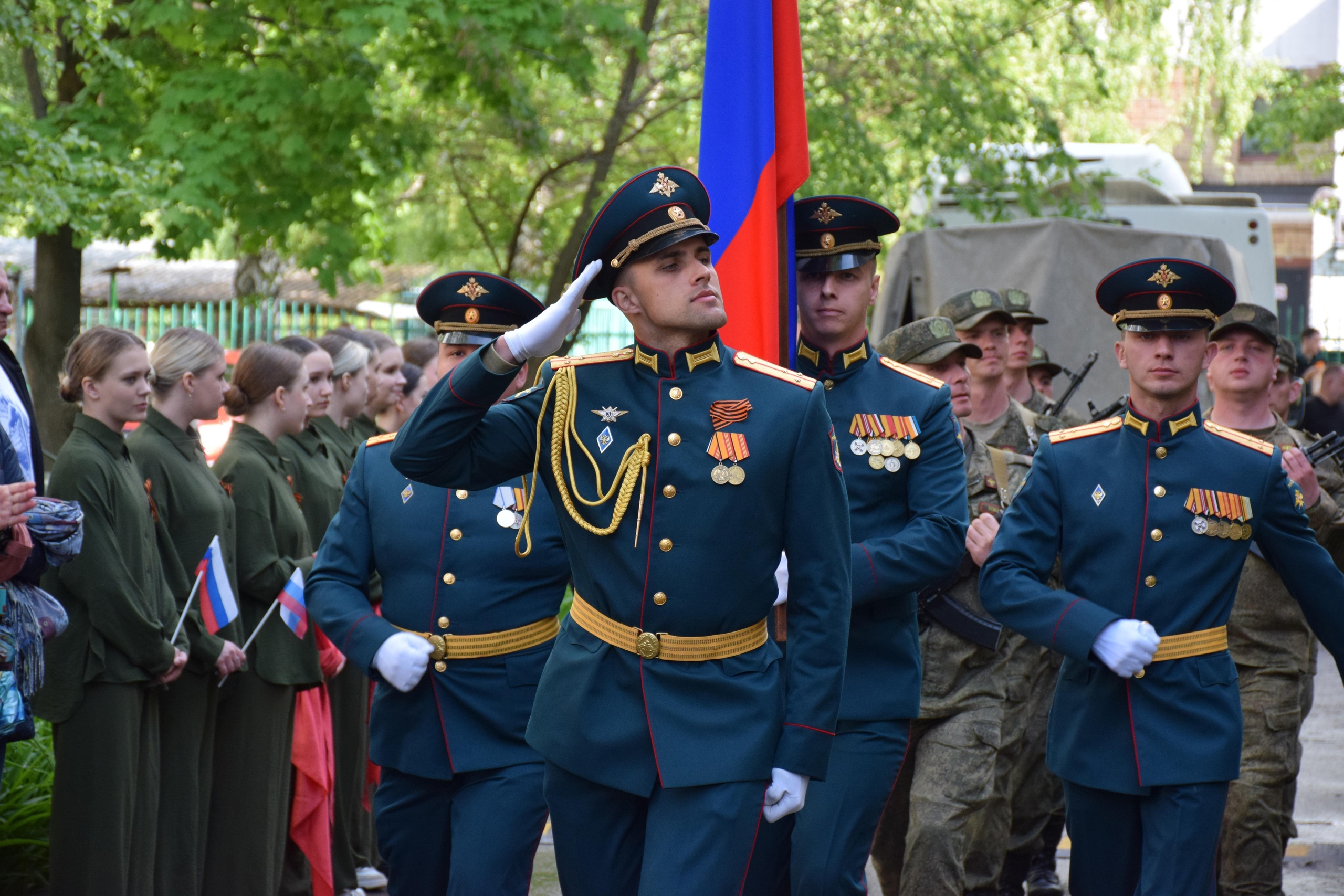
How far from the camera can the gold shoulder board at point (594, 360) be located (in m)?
3.99

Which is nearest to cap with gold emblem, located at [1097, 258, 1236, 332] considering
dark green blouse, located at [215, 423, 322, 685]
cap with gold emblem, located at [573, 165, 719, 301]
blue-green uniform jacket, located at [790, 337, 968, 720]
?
blue-green uniform jacket, located at [790, 337, 968, 720]

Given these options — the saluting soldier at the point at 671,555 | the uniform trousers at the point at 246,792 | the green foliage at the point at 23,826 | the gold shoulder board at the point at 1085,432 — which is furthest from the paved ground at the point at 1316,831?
the saluting soldier at the point at 671,555

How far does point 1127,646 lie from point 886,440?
94cm

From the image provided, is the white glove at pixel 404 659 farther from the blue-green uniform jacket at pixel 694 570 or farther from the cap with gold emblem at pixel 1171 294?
the cap with gold emblem at pixel 1171 294

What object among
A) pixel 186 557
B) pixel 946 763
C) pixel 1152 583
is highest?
pixel 1152 583

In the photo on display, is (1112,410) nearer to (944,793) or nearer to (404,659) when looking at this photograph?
(944,793)

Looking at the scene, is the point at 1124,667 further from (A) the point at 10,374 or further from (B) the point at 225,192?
(B) the point at 225,192

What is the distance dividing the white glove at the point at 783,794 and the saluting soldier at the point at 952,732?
172cm

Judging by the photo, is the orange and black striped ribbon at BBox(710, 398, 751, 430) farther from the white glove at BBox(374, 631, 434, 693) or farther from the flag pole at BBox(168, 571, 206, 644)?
the flag pole at BBox(168, 571, 206, 644)

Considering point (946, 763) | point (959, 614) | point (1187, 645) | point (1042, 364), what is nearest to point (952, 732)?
point (946, 763)

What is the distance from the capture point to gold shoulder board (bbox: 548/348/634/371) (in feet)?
13.1

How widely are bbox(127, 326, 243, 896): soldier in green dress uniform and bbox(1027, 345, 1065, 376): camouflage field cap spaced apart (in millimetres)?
Answer: 4940

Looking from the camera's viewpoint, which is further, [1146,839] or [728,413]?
[1146,839]

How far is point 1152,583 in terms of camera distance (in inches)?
193
